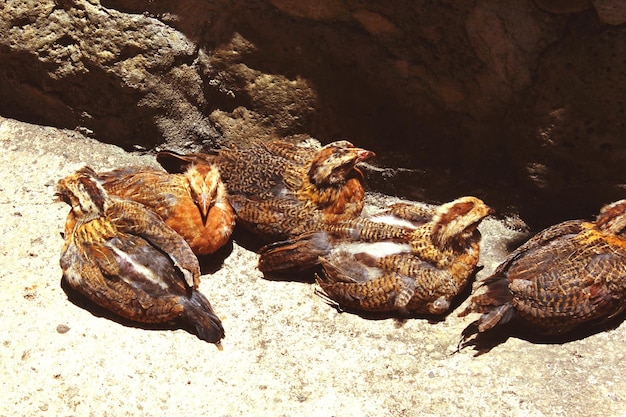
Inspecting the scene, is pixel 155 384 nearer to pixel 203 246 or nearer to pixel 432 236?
pixel 203 246

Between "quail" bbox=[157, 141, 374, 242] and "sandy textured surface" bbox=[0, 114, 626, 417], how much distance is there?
37cm

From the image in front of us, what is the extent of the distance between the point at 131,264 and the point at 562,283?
7.69 feet

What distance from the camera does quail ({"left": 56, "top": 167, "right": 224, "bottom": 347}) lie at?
13.8ft

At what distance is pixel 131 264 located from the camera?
4.29m

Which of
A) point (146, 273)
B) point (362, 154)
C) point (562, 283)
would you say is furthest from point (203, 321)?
point (562, 283)

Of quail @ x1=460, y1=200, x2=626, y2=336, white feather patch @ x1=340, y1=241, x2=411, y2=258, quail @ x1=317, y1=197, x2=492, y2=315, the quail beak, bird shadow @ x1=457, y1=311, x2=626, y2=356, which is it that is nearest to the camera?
quail @ x1=460, y1=200, x2=626, y2=336

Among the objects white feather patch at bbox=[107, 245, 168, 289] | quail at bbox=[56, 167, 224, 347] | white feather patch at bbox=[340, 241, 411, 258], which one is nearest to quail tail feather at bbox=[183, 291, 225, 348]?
quail at bbox=[56, 167, 224, 347]

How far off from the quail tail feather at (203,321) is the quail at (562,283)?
1400mm

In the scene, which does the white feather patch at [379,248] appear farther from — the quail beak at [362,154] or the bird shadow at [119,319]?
the bird shadow at [119,319]

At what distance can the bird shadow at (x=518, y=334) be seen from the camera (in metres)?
4.32

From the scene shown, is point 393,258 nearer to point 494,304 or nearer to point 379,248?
point 379,248

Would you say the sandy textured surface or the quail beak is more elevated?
the quail beak

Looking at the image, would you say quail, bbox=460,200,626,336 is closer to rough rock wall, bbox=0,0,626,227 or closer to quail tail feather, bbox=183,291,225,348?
rough rock wall, bbox=0,0,626,227

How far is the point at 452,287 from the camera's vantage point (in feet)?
14.6
